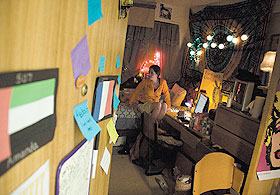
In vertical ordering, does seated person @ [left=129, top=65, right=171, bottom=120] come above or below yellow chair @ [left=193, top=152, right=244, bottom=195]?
above

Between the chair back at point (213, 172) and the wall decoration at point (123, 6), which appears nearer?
the wall decoration at point (123, 6)

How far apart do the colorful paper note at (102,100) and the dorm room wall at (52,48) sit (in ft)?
0.16

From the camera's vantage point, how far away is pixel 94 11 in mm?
567

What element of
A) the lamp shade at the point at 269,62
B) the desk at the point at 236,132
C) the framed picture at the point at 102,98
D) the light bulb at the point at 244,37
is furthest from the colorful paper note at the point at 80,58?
the light bulb at the point at 244,37

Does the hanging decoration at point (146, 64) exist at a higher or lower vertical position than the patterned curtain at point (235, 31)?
lower

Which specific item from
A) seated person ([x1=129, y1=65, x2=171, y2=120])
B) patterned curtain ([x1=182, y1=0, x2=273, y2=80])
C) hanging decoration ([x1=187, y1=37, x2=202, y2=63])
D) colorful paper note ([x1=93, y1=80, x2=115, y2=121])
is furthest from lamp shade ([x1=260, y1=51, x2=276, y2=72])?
hanging decoration ([x1=187, y1=37, x2=202, y2=63])

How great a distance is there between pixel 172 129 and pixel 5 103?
318 centimetres

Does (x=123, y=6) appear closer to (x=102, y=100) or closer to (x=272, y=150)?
(x=102, y=100)

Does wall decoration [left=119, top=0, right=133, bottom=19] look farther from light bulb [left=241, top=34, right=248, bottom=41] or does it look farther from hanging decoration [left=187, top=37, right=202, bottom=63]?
hanging decoration [left=187, top=37, right=202, bottom=63]

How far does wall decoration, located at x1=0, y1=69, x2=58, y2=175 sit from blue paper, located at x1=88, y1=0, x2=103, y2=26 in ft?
0.70

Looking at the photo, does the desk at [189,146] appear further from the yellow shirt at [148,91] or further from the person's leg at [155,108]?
the yellow shirt at [148,91]

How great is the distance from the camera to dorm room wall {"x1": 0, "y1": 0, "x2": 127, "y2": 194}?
0.30m

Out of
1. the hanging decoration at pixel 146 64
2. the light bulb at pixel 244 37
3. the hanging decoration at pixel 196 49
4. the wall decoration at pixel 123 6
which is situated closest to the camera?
the wall decoration at pixel 123 6

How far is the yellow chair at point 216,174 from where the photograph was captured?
1.61 meters
